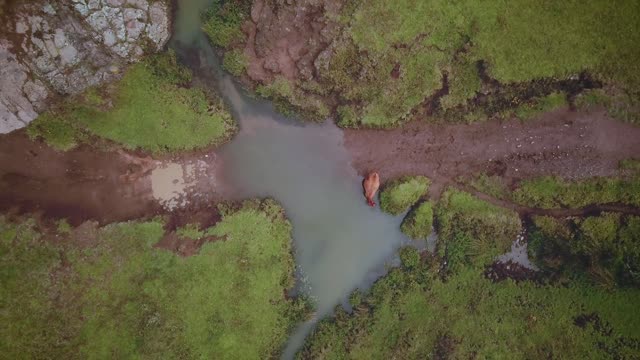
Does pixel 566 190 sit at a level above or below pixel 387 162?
below

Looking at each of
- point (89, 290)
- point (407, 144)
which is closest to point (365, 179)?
point (407, 144)

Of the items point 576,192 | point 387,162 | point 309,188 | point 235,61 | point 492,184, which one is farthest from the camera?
point 309,188

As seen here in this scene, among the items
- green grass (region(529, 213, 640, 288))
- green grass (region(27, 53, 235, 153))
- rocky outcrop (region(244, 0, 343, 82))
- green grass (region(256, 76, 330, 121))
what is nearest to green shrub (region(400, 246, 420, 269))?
green grass (region(529, 213, 640, 288))

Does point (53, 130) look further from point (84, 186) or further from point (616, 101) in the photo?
point (616, 101)

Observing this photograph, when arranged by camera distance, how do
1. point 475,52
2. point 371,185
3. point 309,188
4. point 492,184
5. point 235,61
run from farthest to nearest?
point 309,188 → point 371,185 → point 492,184 → point 235,61 → point 475,52

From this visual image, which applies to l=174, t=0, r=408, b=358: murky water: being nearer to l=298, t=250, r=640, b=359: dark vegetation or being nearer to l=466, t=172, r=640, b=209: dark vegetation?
l=298, t=250, r=640, b=359: dark vegetation

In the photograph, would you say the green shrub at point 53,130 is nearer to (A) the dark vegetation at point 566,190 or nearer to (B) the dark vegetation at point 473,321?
(B) the dark vegetation at point 473,321

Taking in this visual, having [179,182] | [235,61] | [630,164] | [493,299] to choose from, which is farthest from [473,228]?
[179,182]
